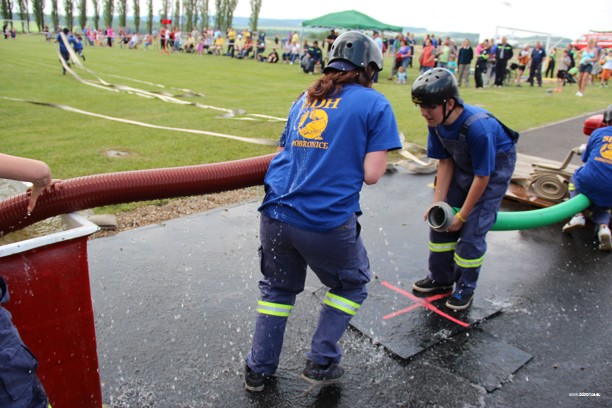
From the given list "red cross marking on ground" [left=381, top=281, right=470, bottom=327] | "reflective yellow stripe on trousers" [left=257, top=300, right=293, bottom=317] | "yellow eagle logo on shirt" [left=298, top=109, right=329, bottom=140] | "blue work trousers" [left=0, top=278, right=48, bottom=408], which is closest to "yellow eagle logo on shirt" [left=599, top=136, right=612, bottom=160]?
"red cross marking on ground" [left=381, top=281, right=470, bottom=327]

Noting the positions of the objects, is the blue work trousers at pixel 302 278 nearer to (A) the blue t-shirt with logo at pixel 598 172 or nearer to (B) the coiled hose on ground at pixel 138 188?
(B) the coiled hose on ground at pixel 138 188

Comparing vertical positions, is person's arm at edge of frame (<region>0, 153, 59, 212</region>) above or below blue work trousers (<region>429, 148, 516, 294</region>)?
above

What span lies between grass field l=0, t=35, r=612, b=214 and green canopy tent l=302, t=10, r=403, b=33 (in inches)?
147

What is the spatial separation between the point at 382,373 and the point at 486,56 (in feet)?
68.0

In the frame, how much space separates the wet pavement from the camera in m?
2.98

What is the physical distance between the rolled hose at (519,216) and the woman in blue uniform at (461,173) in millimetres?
123

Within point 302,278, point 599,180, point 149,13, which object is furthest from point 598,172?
point 149,13

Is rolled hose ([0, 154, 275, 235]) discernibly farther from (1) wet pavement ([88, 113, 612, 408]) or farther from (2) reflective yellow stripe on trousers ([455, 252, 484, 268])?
(2) reflective yellow stripe on trousers ([455, 252, 484, 268])

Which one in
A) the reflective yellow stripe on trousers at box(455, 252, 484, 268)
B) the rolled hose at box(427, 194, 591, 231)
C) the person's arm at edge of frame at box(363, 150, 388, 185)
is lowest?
the reflective yellow stripe on trousers at box(455, 252, 484, 268)

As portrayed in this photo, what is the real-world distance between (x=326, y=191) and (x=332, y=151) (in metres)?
0.20

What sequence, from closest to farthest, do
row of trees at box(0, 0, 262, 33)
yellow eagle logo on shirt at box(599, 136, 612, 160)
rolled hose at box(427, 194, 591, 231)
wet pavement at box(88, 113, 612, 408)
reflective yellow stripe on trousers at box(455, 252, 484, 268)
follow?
1. wet pavement at box(88, 113, 612, 408)
2. rolled hose at box(427, 194, 591, 231)
3. reflective yellow stripe on trousers at box(455, 252, 484, 268)
4. yellow eagle logo on shirt at box(599, 136, 612, 160)
5. row of trees at box(0, 0, 262, 33)

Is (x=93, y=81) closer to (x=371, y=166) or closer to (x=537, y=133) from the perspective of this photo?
(x=537, y=133)

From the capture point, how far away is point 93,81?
55.7ft

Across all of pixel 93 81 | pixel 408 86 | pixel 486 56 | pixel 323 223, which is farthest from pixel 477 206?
pixel 486 56
